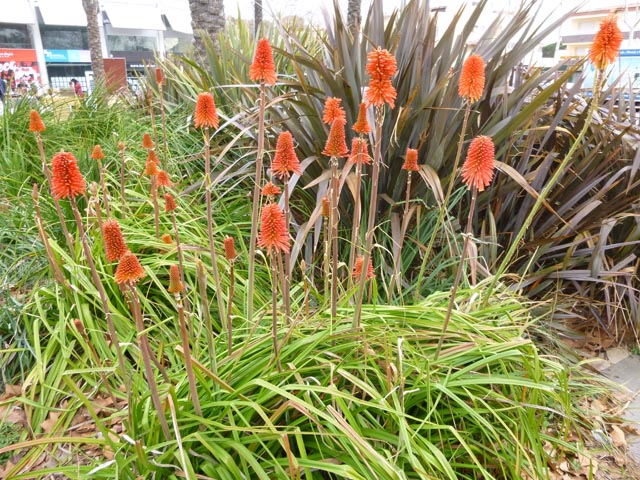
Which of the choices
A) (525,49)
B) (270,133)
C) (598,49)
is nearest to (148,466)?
(598,49)

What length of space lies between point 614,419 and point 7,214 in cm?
376

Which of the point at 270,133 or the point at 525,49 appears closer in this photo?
the point at 525,49

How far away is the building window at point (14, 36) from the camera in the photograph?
3138 centimetres

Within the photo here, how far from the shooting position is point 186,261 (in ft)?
9.17

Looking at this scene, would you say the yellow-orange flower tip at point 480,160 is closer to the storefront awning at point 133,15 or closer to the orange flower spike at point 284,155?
the orange flower spike at point 284,155

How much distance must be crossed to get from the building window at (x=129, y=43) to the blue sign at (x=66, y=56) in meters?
2.53

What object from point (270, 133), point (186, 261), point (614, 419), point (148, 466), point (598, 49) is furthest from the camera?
point (270, 133)

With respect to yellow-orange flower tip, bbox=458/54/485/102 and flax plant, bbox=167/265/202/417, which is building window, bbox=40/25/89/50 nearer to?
yellow-orange flower tip, bbox=458/54/485/102

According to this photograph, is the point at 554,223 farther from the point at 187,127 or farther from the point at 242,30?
the point at 242,30

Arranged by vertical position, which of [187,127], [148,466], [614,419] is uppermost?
[187,127]

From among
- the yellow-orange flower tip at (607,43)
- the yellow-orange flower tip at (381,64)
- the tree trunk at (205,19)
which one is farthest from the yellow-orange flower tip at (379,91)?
the tree trunk at (205,19)

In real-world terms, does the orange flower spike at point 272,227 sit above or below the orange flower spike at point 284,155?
below

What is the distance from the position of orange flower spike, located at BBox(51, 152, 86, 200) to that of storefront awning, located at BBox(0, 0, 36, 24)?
3705 cm

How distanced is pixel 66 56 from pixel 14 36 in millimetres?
3630
